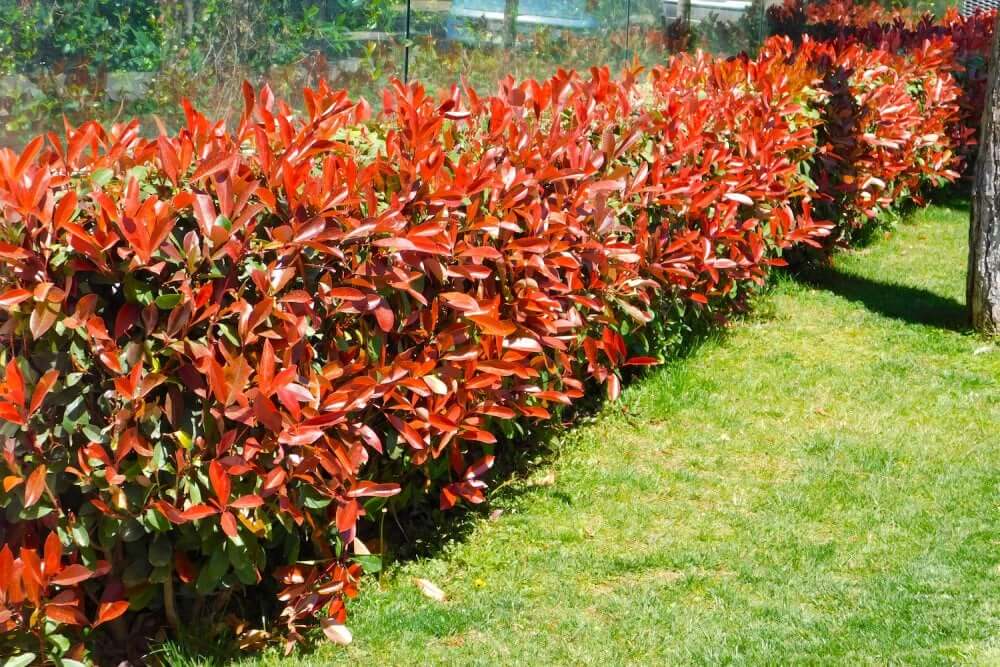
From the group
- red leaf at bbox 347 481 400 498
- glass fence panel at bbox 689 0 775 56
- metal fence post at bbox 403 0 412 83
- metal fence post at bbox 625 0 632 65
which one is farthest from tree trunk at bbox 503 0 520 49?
red leaf at bbox 347 481 400 498

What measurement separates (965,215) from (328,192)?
8189 millimetres

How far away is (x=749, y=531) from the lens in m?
4.61

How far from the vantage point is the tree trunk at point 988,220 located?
6.57 m

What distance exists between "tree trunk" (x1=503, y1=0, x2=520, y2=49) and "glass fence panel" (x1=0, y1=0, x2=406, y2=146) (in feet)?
4.09

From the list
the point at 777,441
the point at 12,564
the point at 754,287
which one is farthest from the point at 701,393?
the point at 12,564

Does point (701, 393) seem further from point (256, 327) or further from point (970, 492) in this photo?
point (256, 327)

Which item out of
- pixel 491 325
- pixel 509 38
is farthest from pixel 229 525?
pixel 509 38

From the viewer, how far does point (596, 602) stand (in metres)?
4.10

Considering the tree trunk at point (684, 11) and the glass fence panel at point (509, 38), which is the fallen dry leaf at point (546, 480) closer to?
the glass fence panel at point (509, 38)

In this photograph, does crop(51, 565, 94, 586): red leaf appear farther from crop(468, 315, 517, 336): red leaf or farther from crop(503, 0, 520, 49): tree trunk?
crop(503, 0, 520, 49): tree trunk

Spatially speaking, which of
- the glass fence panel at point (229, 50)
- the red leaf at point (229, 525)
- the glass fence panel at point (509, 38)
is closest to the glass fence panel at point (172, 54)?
the glass fence panel at point (229, 50)

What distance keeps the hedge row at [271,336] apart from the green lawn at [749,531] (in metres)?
0.32

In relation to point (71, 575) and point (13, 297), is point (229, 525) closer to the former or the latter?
point (71, 575)

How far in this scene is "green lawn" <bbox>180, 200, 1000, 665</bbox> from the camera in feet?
12.6
